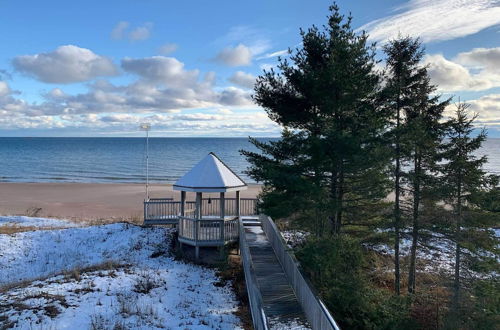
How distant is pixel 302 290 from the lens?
27.2ft

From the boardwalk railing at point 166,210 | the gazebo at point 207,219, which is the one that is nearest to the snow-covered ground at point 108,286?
the boardwalk railing at point 166,210

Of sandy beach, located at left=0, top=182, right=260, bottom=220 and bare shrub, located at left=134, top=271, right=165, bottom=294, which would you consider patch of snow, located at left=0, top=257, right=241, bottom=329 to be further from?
sandy beach, located at left=0, top=182, right=260, bottom=220

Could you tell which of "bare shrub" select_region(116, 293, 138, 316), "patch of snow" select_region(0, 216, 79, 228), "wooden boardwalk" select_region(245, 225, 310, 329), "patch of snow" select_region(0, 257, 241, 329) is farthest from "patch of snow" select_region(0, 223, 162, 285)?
"wooden boardwalk" select_region(245, 225, 310, 329)

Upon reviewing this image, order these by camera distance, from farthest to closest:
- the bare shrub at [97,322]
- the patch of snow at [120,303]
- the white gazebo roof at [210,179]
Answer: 1. the white gazebo roof at [210,179]
2. the patch of snow at [120,303]
3. the bare shrub at [97,322]

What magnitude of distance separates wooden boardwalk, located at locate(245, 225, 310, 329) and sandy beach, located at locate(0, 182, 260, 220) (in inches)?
501

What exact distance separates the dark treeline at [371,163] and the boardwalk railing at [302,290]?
0.42m

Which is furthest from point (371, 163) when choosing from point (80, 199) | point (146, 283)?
point (80, 199)

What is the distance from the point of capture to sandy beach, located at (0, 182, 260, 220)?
26.7 m

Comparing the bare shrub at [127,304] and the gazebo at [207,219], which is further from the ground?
the gazebo at [207,219]

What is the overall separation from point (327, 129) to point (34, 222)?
19375 mm

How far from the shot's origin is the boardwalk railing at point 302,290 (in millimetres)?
6402

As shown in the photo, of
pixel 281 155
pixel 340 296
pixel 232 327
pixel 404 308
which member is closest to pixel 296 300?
pixel 340 296

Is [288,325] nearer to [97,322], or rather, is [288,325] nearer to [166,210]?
[97,322]

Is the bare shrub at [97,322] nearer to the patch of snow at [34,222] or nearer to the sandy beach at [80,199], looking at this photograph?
the patch of snow at [34,222]
